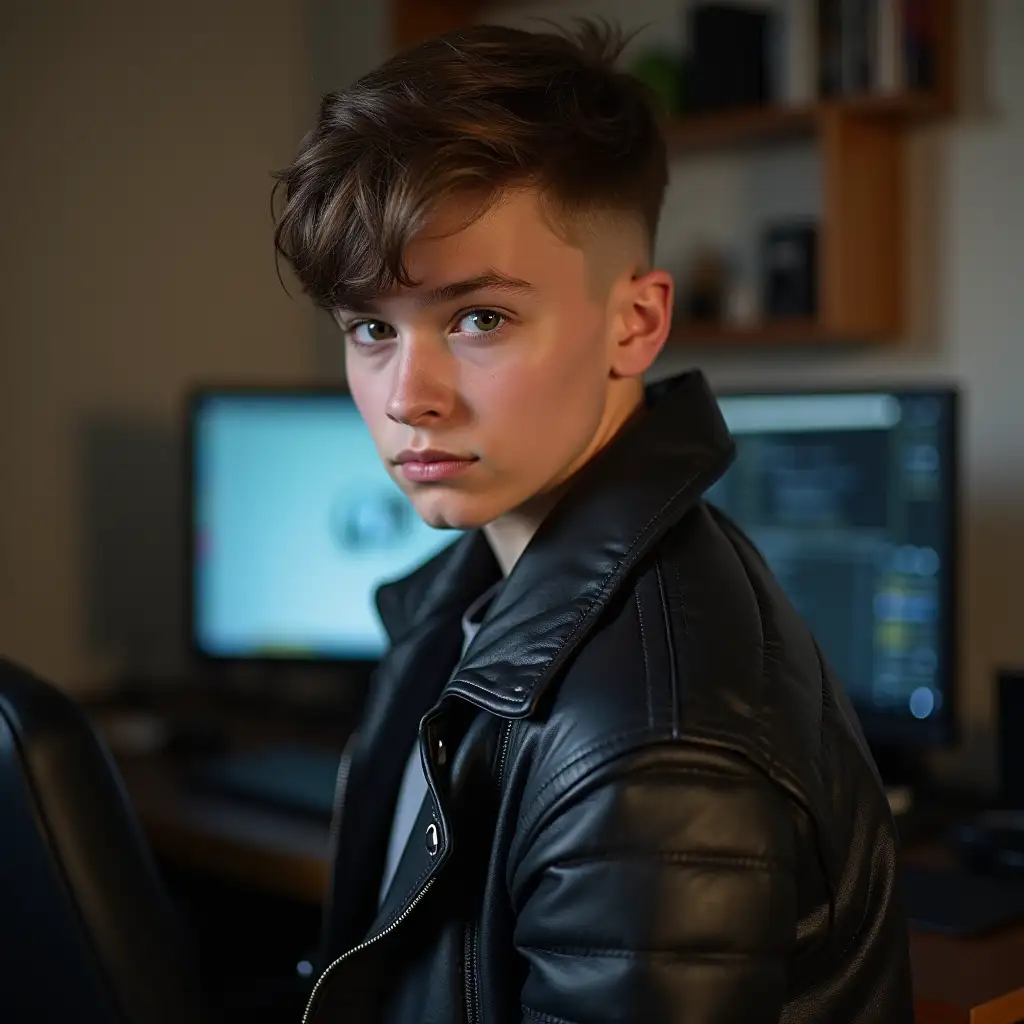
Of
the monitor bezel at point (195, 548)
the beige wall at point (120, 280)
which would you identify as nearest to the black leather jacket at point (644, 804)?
the monitor bezel at point (195, 548)

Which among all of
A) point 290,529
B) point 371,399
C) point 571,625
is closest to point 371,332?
point 371,399

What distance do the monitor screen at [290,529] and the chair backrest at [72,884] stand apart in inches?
38.1

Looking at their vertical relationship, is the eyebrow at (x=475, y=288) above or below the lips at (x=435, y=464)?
above

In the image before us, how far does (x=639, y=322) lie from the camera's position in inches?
39.7

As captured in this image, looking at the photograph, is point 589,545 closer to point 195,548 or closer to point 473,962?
point 473,962

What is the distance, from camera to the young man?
74cm

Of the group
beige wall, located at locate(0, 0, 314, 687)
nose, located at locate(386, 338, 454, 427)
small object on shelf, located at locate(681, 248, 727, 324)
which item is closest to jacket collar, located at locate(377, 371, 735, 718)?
nose, located at locate(386, 338, 454, 427)

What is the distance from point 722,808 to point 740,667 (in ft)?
0.31

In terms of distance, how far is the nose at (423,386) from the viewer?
92cm

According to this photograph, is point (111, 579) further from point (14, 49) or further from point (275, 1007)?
point (275, 1007)

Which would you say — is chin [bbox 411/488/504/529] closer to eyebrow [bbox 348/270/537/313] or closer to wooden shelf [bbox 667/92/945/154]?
eyebrow [bbox 348/270/537/313]

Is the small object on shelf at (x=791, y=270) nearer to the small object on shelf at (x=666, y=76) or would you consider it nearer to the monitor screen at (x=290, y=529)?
the small object on shelf at (x=666, y=76)

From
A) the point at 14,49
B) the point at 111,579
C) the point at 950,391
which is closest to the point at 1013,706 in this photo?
the point at 950,391

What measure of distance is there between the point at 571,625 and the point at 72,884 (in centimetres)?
44
